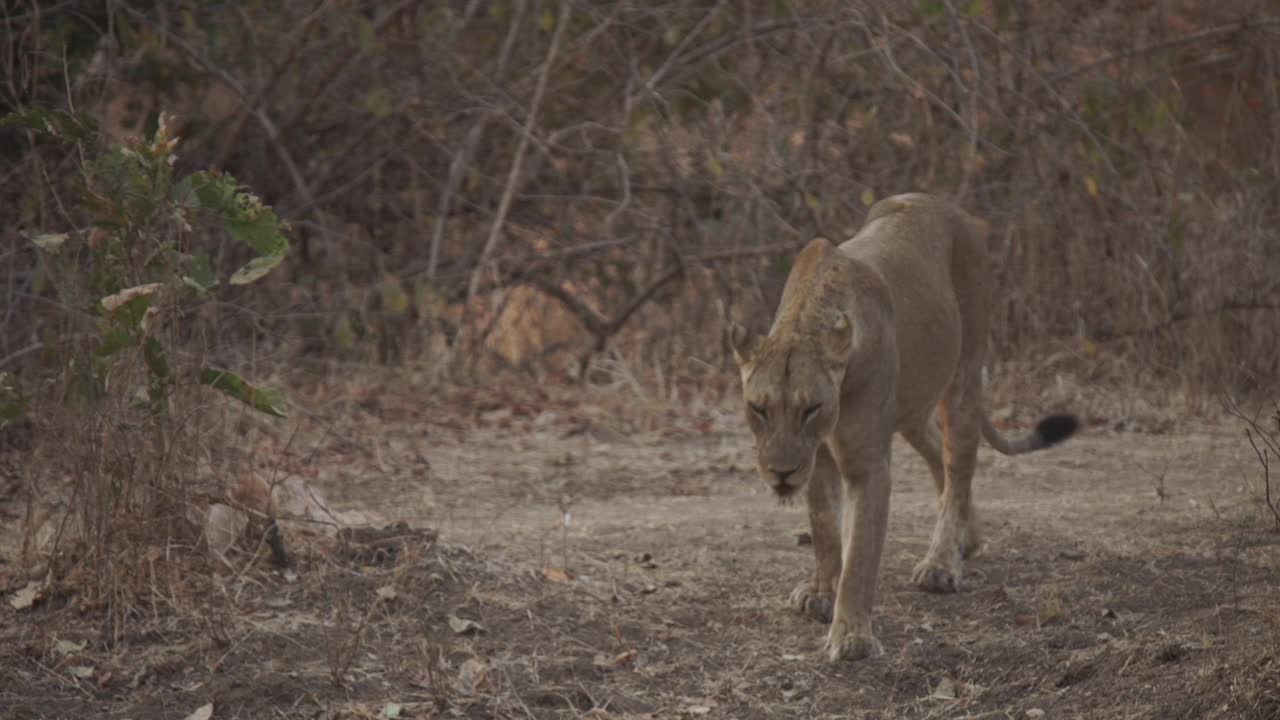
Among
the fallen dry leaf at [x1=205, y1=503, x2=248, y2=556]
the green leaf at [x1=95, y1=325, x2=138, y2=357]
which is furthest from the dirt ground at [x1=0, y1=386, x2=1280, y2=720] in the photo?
the green leaf at [x1=95, y1=325, x2=138, y2=357]

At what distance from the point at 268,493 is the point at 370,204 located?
18.1 ft

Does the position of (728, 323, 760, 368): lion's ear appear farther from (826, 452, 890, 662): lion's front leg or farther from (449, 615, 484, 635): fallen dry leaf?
(449, 615, 484, 635): fallen dry leaf

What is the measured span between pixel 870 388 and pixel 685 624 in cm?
98

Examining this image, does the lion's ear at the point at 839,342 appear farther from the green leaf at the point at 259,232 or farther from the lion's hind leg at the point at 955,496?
the green leaf at the point at 259,232

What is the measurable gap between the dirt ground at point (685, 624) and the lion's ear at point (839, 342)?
89cm

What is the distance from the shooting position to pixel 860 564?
5.18m

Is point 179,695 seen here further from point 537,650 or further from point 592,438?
point 592,438

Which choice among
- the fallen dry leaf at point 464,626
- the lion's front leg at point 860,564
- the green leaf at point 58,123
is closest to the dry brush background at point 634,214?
the fallen dry leaf at point 464,626

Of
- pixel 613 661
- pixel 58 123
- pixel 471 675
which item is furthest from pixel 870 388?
pixel 58 123

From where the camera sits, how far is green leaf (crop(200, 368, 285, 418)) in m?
5.21

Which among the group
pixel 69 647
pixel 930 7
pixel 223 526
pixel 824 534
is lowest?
pixel 69 647

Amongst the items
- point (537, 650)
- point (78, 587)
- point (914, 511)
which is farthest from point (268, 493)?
point (914, 511)

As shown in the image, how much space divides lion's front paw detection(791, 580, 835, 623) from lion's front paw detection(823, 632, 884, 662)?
40cm

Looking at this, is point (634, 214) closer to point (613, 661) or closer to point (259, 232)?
point (259, 232)
